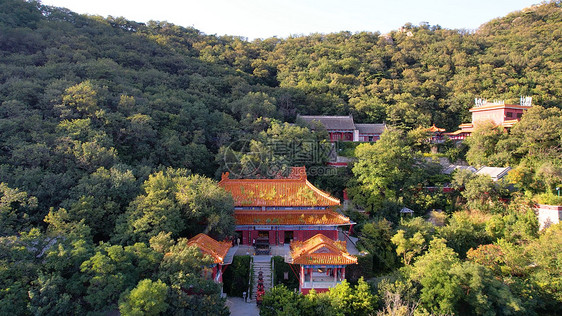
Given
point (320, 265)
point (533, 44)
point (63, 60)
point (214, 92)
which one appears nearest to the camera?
point (320, 265)

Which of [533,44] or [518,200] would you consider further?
[533,44]

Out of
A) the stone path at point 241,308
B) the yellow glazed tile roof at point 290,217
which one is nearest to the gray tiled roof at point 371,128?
the yellow glazed tile roof at point 290,217

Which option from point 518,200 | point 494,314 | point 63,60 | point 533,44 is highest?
point 533,44

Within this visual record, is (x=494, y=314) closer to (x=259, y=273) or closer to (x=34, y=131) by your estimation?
(x=259, y=273)

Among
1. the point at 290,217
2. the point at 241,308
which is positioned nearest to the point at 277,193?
the point at 290,217

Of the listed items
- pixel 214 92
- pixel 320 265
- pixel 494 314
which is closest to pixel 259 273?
pixel 320 265

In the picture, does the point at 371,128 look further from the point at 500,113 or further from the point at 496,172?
the point at 496,172
